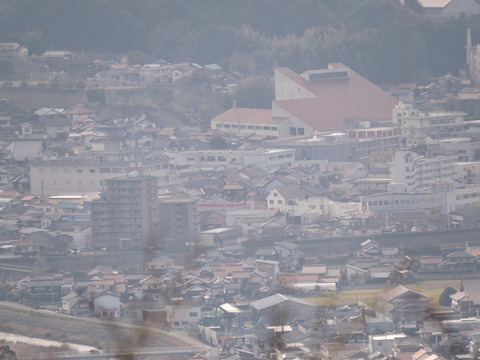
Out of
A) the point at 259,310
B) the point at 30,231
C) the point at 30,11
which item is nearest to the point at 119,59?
the point at 30,11

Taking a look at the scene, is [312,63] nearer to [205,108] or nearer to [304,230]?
[205,108]

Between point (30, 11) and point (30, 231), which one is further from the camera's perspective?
point (30, 11)

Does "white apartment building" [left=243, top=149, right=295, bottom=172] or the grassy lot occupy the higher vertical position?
"white apartment building" [left=243, top=149, right=295, bottom=172]

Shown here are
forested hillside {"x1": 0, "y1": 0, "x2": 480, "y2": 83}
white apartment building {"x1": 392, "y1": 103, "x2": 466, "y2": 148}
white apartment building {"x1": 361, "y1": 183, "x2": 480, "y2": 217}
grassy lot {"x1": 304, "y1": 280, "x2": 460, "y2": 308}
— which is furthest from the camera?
forested hillside {"x1": 0, "y1": 0, "x2": 480, "y2": 83}

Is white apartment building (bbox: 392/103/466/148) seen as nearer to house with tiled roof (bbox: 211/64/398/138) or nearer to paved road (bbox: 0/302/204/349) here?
house with tiled roof (bbox: 211/64/398/138)

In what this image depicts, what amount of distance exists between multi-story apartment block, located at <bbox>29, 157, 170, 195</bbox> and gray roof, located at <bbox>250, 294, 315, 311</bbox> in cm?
361

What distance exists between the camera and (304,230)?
11.5 m

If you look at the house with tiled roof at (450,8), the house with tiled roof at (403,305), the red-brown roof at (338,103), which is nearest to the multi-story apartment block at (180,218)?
the house with tiled roof at (403,305)

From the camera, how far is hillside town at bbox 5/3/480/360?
8.47 m

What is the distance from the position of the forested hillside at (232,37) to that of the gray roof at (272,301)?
841 cm

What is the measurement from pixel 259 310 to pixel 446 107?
6.99 m

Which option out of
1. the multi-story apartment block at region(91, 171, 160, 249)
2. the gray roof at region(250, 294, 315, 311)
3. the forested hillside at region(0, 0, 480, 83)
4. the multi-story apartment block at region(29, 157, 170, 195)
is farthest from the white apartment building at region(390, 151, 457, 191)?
the forested hillside at region(0, 0, 480, 83)

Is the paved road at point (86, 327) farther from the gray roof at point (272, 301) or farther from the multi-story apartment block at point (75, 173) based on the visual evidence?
the multi-story apartment block at point (75, 173)

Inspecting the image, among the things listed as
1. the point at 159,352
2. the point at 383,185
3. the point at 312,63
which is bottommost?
the point at 159,352
